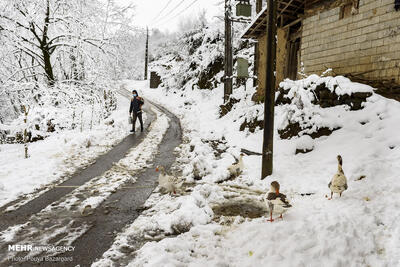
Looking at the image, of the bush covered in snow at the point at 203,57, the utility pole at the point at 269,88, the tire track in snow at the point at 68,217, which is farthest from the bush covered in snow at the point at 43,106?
the bush covered in snow at the point at 203,57

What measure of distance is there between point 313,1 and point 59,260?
1204cm

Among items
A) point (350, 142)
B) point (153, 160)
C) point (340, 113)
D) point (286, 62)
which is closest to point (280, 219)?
point (350, 142)

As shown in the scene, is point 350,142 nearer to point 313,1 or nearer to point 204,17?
point 313,1

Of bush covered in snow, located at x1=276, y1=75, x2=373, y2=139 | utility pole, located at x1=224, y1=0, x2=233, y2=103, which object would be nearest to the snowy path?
bush covered in snow, located at x1=276, y1=75, x2=373, y2=139

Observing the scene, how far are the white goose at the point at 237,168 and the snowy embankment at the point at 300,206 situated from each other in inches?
6.1

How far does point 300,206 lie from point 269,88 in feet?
8.79

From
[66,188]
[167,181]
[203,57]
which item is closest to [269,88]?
[167,181]

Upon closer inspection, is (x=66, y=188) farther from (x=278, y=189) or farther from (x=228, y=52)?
(x=228, y=52)

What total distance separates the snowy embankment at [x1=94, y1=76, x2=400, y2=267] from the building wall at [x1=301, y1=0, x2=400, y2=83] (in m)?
1.72

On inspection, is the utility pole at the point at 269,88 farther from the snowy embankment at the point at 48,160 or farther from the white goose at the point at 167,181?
the snowy embankment at the point at 48,160

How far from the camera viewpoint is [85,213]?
443 centimetres

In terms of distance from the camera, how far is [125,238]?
3.65 m

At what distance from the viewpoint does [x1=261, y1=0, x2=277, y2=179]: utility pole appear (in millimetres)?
5352

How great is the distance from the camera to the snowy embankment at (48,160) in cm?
549
